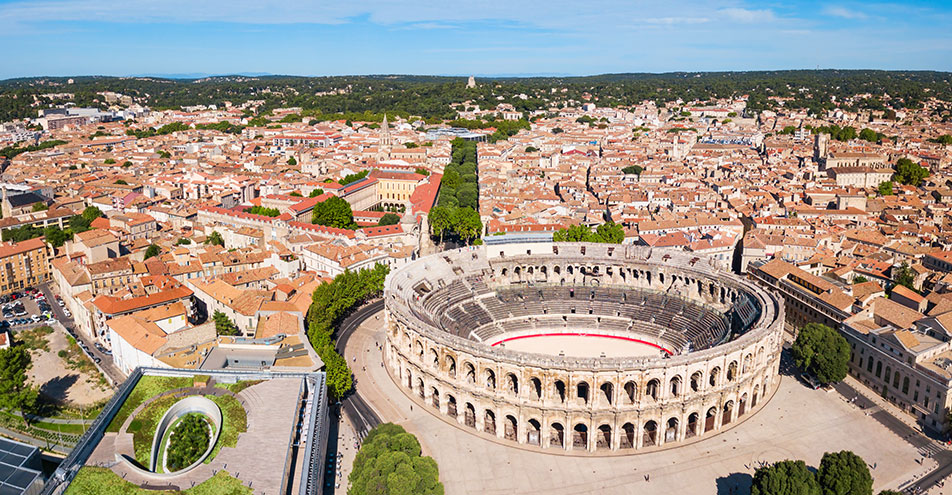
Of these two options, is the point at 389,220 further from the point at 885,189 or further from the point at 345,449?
the point at 885,189

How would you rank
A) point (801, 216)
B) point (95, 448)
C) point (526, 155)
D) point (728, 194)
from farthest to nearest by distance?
point (526, 155), point (728, 194), point (801, 216), point (95, 448)

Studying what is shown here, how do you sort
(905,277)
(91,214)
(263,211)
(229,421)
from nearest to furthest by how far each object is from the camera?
(229,421), (905,277), (91,214), (263,211)

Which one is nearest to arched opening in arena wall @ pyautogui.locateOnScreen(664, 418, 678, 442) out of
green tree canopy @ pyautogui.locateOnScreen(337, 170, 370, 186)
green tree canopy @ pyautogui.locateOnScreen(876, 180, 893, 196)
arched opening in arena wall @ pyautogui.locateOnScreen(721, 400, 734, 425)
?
arched opening in arena wall @ pyautogui.locateOnScreen(721, 400, 734, 425)

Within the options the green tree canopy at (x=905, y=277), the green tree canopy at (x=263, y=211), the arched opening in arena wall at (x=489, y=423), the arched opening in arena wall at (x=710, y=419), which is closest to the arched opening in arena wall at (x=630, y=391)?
the arched opening in arena wall at (x=710, y=419)

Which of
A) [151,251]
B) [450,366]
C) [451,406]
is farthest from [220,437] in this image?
[151,251]

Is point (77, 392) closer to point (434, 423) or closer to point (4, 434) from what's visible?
point (4, 434)

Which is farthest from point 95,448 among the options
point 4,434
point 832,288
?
point 832,288

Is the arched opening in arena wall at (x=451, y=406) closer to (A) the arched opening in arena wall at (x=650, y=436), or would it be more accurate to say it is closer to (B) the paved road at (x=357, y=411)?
(B) the paved road at (x=357, y=411)

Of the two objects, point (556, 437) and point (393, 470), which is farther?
point (556, 437)

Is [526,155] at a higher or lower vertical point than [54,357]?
higher
